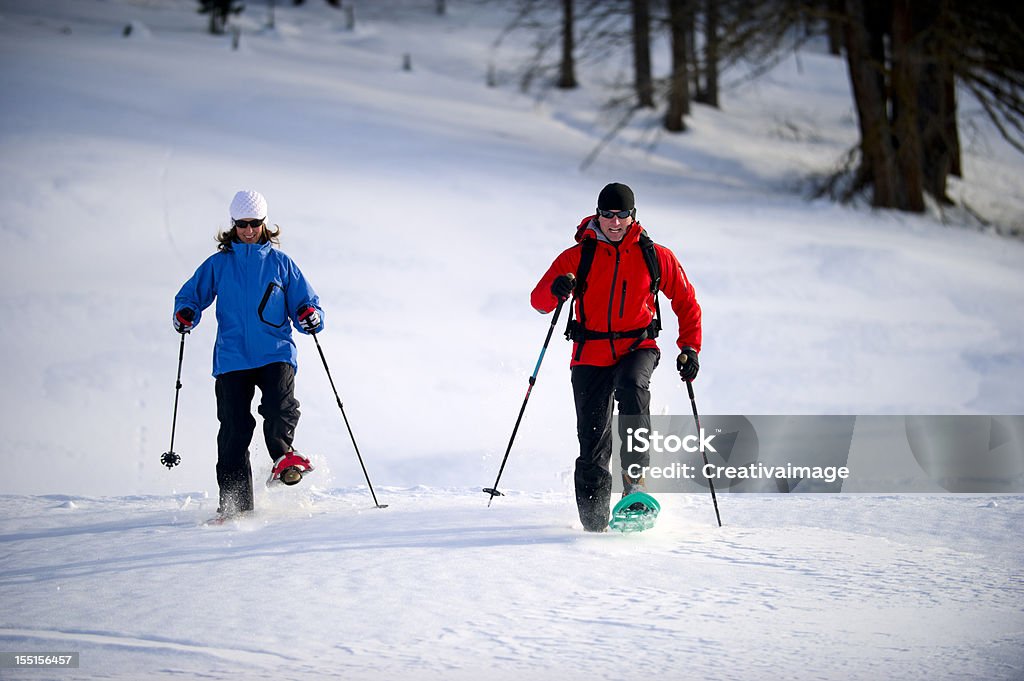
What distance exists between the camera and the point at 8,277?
975 cm

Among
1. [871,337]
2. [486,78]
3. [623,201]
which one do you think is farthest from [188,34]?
[623,201]

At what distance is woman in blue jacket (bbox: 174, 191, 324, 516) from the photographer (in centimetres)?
541

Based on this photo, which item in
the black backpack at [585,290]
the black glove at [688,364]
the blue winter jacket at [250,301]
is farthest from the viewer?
the blue winter jacket at [250,301]

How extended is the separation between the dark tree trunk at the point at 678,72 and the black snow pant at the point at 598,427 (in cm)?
1119

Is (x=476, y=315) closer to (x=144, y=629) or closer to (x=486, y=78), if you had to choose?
(x=144, y=629)

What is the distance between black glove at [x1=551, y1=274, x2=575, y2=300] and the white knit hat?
62.3 inches

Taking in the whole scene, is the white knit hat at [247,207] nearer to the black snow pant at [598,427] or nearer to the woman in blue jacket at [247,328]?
the woman in blue jacket at [247,328]

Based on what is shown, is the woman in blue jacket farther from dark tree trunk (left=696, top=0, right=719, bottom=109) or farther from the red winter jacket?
dark tree trunk (left=696, top=0, right=719, bottom=109)

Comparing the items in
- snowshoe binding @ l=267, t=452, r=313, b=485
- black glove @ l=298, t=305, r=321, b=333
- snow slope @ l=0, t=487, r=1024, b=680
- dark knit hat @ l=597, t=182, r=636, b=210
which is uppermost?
dark knit hat @ l=597, t=182, r=636, b=210

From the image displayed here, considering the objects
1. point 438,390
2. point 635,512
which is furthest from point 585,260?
point 438,390

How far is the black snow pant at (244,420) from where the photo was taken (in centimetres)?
542

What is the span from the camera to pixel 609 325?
5.05 m

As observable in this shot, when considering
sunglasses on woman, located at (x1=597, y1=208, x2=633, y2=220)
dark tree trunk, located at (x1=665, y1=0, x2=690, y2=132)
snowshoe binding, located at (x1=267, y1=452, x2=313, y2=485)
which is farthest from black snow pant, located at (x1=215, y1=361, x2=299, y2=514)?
dark tree trunk, located at (x1=665, y1=0, x2=690, y2=132)

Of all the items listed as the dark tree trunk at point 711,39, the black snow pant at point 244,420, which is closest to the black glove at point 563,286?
the black snow pant at point 244,420
